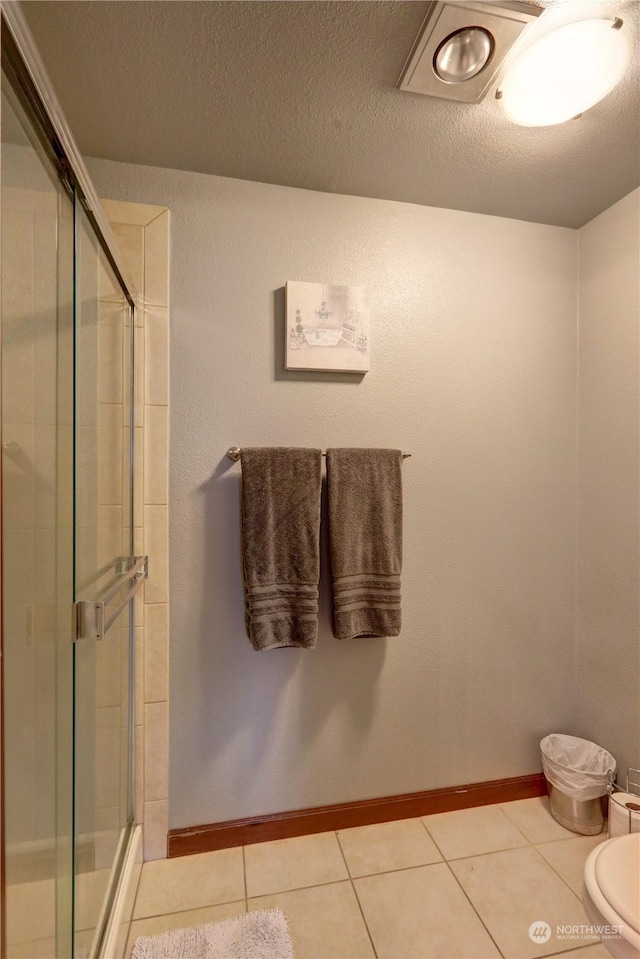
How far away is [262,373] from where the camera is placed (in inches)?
56.1

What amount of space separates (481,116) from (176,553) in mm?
1521

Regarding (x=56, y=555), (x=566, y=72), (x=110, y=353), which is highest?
(x=566, y=72)

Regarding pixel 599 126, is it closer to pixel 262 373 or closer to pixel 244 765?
pixel 262 373

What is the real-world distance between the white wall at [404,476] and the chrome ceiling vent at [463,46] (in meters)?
0.47

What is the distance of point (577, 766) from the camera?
156 centimetres

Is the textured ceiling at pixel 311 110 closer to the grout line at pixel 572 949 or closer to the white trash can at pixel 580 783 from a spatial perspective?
the white trash can at pixel 580 783

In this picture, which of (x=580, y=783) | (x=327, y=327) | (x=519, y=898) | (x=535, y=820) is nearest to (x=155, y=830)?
(x=519, y=898)

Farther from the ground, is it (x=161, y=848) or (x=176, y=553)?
(x=176, y=553)

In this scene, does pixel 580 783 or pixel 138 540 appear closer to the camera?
pixel 138 540

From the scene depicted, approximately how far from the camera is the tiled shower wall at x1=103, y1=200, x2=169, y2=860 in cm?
134

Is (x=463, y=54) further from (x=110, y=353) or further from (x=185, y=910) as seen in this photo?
(x=185, y=910)

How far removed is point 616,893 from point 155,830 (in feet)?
4.10

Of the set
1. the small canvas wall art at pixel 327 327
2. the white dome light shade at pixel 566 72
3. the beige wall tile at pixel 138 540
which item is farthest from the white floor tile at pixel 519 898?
the white dome light shade at pixel 566 72

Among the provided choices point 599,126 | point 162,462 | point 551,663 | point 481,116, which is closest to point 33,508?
point 162,462
